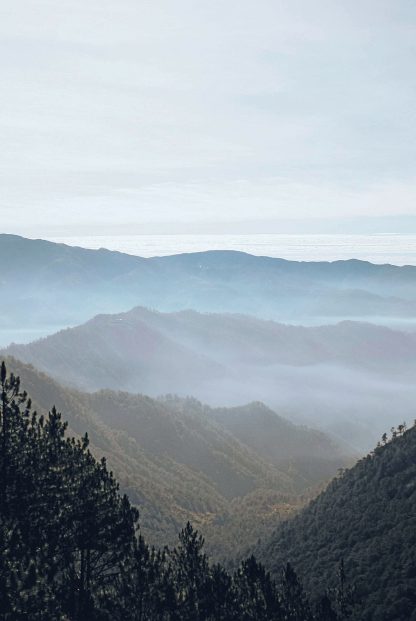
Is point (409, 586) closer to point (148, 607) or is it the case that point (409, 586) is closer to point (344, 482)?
point (148, 607)

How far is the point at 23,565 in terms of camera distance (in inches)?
1336

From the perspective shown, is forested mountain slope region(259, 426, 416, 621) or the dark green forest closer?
the dark green forest

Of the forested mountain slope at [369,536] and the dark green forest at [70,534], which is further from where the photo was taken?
the forested mountain slope at [369,536]

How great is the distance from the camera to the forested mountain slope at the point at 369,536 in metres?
81.1

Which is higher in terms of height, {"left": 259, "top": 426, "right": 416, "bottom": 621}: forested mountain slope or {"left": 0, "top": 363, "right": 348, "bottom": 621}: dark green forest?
{"left": 0, "top": 363, "right": 348, "bottom": 621}: dark green forest

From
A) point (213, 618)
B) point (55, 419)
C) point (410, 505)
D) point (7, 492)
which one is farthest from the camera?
point (410, 505)

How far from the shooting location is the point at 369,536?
105562 millimetres

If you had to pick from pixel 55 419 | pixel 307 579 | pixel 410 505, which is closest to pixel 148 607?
pixel 55 419

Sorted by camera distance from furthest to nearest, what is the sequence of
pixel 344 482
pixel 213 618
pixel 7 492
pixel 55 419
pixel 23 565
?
pixel 344 482
pixel 213 618
pixel 55 419
pixel 7 492
pixel 23 565

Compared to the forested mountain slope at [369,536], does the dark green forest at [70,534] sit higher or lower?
higher

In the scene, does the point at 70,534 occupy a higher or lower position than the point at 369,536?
higher

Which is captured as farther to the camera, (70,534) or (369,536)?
(369,536)

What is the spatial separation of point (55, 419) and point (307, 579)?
68.8 meters

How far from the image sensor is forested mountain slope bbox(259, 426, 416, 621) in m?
81.1
